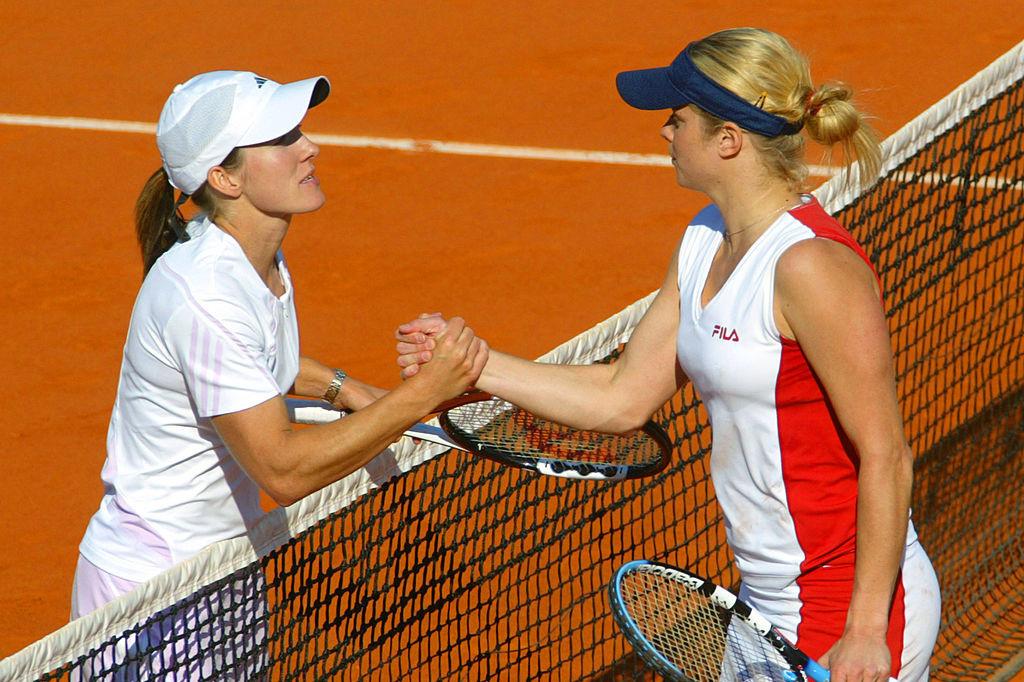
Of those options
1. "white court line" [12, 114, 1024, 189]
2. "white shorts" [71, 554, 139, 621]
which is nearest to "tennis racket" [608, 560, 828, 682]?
"white shorts" [71, 554, 139, 621]

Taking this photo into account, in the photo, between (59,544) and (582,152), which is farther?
(582,152)

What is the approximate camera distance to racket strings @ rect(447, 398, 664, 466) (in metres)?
3.44

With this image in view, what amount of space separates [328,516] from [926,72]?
26.4 feet

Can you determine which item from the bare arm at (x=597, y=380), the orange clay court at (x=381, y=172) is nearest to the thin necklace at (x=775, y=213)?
the bare arm at (x=597, y=380)

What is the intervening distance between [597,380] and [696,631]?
639 millimetres

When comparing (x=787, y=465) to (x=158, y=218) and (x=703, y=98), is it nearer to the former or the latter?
(x=703, y=98)

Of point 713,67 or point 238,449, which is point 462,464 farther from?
point 713,67

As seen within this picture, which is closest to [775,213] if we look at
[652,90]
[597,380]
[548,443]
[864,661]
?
[652,90]

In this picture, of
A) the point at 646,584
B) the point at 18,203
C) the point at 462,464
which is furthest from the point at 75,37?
the point at 646,584

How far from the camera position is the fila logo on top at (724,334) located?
8.76 ft

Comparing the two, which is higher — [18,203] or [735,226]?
[735,226]

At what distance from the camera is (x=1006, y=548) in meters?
5.11

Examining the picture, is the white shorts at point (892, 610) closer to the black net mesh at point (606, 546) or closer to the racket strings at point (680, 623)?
the racket strings at point (680, 623)

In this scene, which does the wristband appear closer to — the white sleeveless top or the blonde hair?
the white sleeveless top
